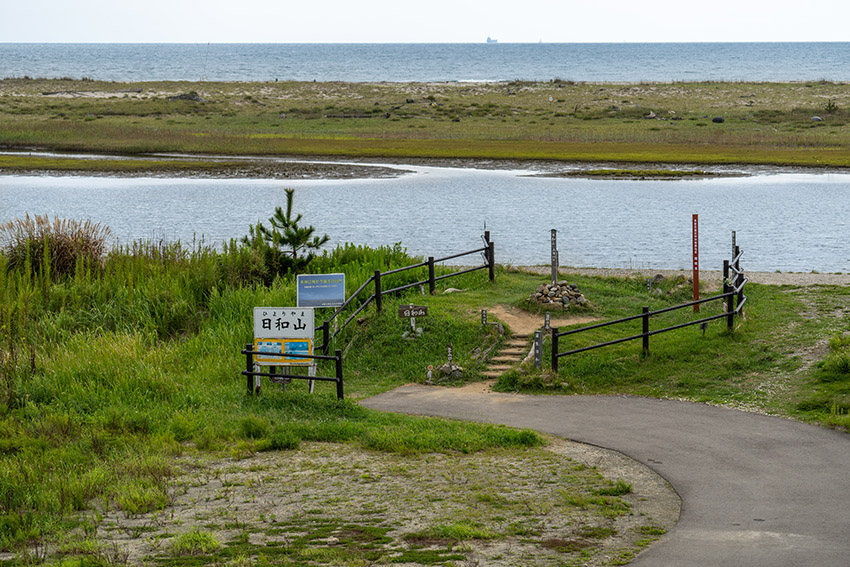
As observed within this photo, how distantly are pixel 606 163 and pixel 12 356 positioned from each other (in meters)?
48.5

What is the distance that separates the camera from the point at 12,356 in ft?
59.3

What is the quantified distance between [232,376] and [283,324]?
6.05ft

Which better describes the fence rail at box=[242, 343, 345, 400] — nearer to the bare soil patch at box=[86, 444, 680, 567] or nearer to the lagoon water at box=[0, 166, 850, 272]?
the bare soil patch at box=[86, 444, 680, 567]

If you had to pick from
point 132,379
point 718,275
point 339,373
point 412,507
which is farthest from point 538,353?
point 718,275

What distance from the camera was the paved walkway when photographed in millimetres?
10133

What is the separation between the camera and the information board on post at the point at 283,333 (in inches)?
654

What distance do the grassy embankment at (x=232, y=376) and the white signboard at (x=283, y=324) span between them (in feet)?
3.40

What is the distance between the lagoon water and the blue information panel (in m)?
15.7

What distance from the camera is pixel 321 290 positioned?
19.3 m

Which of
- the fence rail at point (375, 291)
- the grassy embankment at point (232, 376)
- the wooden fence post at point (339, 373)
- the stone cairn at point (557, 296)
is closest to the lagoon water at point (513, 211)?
the fence rail at point (375, 291)

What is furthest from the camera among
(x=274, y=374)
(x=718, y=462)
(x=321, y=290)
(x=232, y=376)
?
(x=321, y=290)

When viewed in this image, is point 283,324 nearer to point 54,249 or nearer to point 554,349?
point 554,349

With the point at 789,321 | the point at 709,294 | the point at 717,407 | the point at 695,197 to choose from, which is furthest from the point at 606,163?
the point at 717,407

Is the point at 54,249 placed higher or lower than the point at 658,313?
higher
